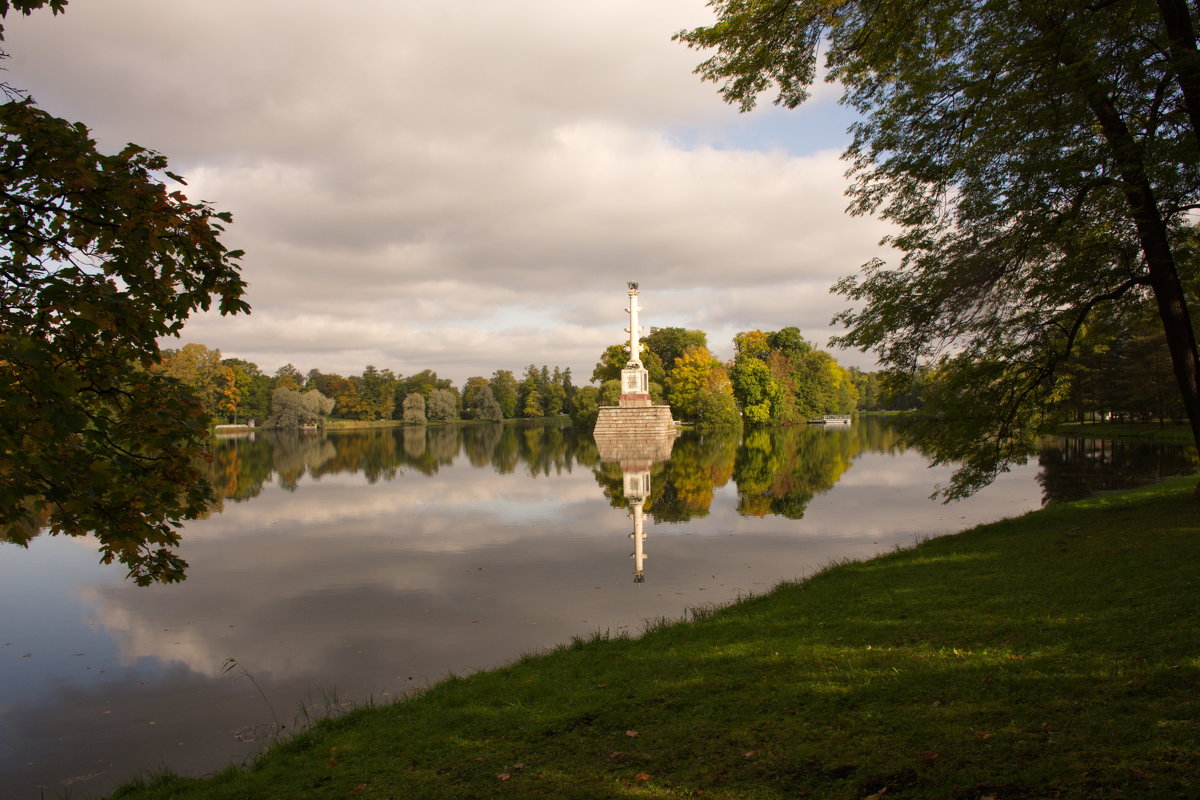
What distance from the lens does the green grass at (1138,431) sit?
35.5 meters

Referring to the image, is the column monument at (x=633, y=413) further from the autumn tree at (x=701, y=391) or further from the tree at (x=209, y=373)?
the tree at (x=209, y=373)

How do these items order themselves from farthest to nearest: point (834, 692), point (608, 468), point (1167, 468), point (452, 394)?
point (452, 394)
point (608, 468)
point (1167, 468)
point (834, 692)

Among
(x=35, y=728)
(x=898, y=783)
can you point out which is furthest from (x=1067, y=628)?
(x=35, y=728)

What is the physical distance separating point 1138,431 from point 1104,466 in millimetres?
19953

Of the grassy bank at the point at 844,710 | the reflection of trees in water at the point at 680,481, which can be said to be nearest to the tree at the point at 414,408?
the reflection of trees in water at the point at 680,481

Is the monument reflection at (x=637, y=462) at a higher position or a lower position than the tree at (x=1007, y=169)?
lower

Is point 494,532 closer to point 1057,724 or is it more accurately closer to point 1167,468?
point 1057,724

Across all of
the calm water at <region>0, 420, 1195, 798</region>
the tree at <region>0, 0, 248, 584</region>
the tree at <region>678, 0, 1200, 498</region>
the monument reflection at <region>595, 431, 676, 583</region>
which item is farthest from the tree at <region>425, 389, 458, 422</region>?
the tree at <region>0, 0, 248, 584</region>

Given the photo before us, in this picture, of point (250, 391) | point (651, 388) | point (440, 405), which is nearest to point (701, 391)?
point (651, 388)

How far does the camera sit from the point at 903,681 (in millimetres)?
5129

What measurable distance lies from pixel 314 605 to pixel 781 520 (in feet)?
35.5

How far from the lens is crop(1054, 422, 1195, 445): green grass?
35.5 meters

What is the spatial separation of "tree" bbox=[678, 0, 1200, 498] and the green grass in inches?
1026

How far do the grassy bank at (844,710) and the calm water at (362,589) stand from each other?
163cm
